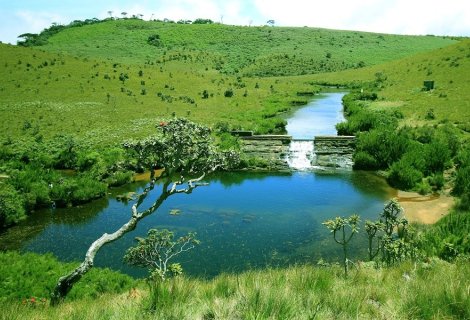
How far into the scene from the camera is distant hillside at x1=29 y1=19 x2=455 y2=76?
10388 centimetres

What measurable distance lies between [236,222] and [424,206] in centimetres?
1005

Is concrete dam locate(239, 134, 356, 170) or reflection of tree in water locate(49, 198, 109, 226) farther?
Result: concrete dam locate(239, 134, 356, 170)

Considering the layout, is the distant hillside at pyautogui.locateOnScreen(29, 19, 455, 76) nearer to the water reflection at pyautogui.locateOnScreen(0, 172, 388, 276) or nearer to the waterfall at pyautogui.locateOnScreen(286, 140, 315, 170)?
the waterfall at pyautogui.locateOnScreen(286, 140, 315, 170)

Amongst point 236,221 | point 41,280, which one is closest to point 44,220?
point 41,280

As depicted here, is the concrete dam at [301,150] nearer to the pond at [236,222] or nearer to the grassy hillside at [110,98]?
the pond at [236,222]

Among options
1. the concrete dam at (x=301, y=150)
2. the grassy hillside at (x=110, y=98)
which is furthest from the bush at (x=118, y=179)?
the concrete dam at (x=301, y=150)

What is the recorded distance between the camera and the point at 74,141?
108 feet

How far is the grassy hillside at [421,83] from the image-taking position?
141ft

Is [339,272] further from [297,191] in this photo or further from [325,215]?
[297,191]

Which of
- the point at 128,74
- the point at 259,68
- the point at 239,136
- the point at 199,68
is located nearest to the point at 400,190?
the point at 239,136

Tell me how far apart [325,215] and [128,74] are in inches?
1918

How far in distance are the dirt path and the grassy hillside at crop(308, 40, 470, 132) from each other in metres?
15.0

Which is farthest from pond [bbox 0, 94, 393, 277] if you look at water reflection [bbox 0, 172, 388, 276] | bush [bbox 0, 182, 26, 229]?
bush [bbox 0, 182, 26, 229]

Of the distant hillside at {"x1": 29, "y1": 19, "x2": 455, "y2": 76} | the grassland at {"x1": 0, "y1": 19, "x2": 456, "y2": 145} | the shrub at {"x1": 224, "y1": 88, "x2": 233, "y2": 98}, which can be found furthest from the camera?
the distant hillside at {"x1": 29, "y1": 19, "x2": 455, "y2": 76}
